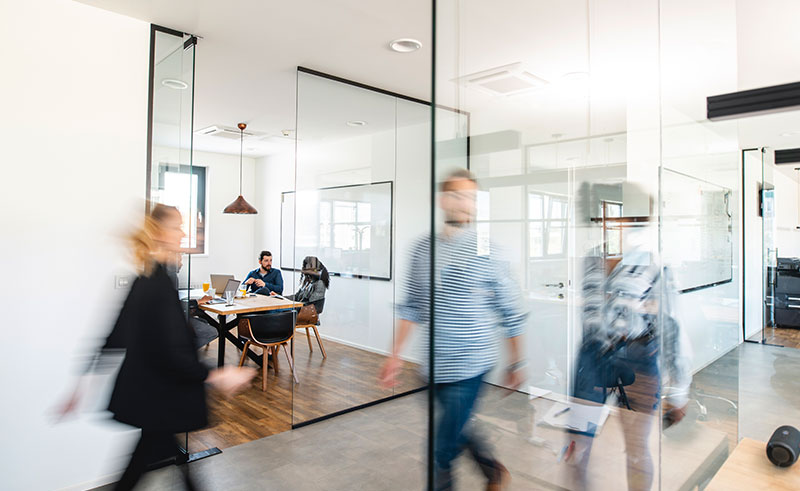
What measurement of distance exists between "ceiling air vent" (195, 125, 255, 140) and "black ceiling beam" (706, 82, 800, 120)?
5431 millimetres

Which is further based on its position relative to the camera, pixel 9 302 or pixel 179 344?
pixel 9 302

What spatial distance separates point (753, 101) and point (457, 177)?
0.70 metres

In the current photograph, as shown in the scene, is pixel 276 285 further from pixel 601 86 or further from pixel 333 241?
pixel 601 86

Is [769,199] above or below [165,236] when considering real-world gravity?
above

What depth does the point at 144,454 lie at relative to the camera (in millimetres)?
1617

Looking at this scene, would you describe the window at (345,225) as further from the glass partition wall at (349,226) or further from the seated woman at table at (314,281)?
the seated woman at table at (314,281)

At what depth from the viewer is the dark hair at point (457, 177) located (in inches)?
32.4

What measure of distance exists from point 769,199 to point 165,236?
Answer: 78.1 inches

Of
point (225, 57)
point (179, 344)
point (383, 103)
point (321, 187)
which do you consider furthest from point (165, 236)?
point (383, 103)

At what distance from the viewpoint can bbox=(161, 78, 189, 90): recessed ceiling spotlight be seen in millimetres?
2752

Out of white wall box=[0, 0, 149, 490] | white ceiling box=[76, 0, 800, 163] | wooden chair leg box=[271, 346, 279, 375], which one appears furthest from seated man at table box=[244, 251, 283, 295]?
white ceiling box=[76, 0, 800, 163]

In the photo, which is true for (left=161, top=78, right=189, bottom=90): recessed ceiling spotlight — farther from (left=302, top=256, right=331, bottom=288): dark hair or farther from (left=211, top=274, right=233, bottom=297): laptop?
(left=211, top=274, right=233, bottom=297): laptop

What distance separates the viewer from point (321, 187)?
138 inches

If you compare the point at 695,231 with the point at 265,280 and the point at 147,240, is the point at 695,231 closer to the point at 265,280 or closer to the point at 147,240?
A: the point at 147,240
